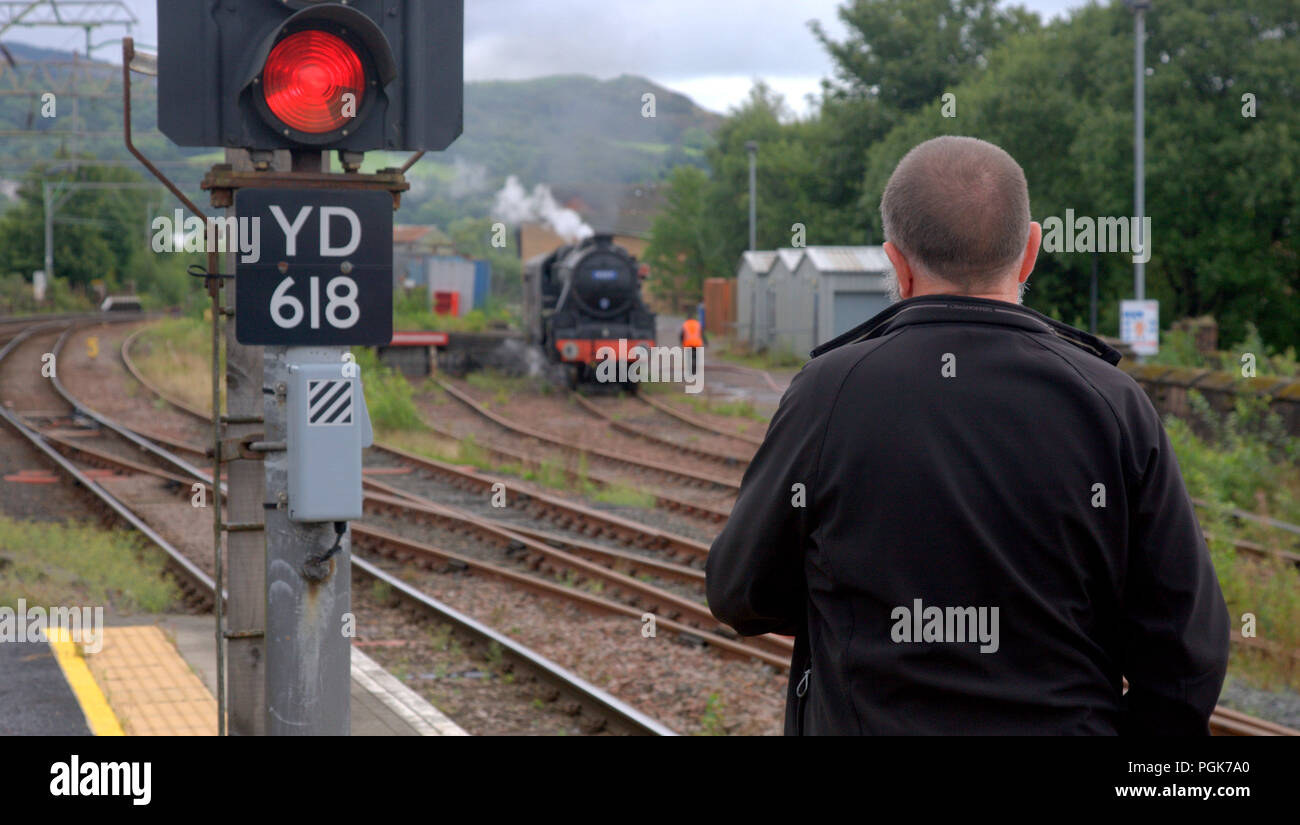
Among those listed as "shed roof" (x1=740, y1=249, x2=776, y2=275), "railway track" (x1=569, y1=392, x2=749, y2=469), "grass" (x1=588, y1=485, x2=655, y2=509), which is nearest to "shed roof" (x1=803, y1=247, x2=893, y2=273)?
"shed roof" (x1=740, y1=249, x2=776, y2=275)

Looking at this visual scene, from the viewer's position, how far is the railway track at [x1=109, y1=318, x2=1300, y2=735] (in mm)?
6551

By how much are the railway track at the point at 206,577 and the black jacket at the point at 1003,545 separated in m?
4.45

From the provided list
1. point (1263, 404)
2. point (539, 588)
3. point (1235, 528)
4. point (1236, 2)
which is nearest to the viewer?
point (539, 588)

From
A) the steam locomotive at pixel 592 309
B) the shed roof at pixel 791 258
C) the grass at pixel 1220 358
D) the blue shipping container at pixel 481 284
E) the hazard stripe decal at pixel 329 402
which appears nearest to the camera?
the hazard stripe decal at pixel 329 402

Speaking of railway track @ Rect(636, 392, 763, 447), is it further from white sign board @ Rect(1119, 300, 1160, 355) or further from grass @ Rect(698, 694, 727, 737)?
grass @ Rect(698, 694, 727, 737)

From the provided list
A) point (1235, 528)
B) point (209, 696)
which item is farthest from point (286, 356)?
point (1235, 528)

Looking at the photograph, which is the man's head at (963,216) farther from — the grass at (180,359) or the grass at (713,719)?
the grass at (180,359)

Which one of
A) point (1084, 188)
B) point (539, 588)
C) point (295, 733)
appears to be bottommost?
point (539, 588)

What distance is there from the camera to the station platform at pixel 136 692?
6070mm

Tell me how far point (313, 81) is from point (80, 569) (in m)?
7.97

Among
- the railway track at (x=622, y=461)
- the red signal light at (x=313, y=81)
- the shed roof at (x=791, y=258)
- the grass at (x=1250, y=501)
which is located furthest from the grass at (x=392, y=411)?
the red signal light at (x=313, y=81)

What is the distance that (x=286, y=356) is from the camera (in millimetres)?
3311

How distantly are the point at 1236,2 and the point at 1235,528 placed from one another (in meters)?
22.1
